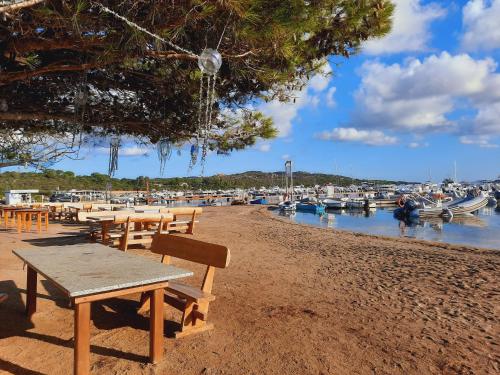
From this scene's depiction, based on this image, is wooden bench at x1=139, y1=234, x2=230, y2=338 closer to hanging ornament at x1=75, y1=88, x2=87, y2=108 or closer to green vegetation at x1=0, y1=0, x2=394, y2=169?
green vegetation at x1=0, y1=0, x2=394, y2=169

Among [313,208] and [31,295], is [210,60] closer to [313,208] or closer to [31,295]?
[31,295]

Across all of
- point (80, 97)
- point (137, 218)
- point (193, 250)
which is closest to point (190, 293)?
point (193, 250)

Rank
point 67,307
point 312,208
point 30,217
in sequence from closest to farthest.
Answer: point 67,307, point 30,217, point 312,208

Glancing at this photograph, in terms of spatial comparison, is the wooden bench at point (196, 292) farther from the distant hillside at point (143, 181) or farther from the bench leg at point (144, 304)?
the distant hillside at point (143, 181)

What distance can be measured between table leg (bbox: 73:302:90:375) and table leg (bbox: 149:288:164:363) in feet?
1.54

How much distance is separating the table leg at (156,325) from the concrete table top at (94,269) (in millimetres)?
177

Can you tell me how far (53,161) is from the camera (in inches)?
193

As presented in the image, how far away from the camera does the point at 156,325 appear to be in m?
2.69

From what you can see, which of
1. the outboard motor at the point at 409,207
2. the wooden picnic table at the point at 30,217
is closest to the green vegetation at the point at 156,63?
the wooden picnic table at the point at 30,217

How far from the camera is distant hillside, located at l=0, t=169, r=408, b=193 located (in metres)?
32.0

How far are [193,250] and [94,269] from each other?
42.9 inches

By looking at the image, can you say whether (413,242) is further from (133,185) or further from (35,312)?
(133,185)

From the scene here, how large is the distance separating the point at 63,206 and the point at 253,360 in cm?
1393

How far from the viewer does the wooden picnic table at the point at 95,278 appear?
7.50ft
